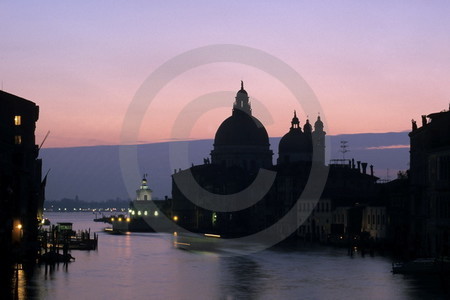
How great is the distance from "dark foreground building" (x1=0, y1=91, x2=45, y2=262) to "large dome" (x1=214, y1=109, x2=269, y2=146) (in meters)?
108

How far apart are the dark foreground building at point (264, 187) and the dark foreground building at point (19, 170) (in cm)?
4459

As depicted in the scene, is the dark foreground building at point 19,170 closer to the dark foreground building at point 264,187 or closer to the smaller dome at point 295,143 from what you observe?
the dark foreground building at point 264,187

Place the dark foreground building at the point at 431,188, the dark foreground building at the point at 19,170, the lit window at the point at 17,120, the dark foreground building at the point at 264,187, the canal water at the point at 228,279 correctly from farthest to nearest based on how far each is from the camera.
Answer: the dark foreground building at the point at 264,187
the lit window at the point at 17,120
the dark foreground building at the point at 431,188
the dark foreground building at the point at 19,170
the canal water at the point at 228,279

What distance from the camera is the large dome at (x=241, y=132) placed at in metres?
188

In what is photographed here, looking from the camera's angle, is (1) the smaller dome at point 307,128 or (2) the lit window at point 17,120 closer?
(2) the lit window at point 17,120

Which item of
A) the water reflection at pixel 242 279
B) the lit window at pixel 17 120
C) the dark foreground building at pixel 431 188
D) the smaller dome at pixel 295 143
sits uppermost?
the smaller dome at pixel 295 143

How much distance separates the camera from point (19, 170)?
231 ft

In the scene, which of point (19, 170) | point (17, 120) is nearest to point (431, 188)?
point (19, 170)

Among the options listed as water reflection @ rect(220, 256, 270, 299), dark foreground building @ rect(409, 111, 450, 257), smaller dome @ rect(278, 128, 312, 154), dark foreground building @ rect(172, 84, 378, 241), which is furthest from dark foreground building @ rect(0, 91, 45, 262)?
smaller dome @ rect(278, 128, 312, 154)

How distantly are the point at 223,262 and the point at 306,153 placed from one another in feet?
304

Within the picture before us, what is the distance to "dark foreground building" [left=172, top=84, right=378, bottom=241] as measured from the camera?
4919 inches

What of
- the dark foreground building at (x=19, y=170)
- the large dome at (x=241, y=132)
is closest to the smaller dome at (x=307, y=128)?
the large dome at (x=241, y=132)

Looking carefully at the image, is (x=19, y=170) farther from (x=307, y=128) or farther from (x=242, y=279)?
(x=307, y=128)

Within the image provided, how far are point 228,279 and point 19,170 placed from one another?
17267mm
